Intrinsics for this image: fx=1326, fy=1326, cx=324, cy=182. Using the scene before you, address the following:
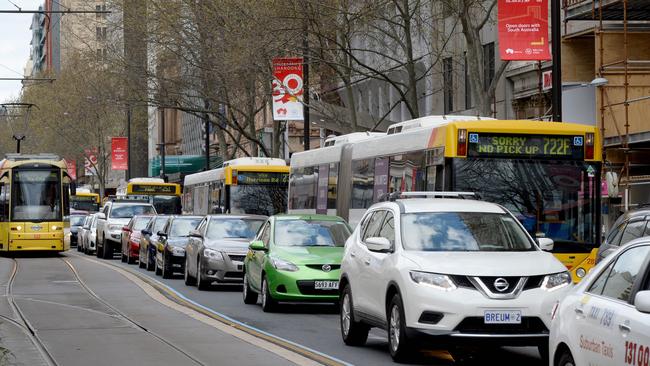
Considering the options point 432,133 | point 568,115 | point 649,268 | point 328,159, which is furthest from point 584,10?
point 649,268

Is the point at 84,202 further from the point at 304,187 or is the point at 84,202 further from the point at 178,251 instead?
the point at 178,251

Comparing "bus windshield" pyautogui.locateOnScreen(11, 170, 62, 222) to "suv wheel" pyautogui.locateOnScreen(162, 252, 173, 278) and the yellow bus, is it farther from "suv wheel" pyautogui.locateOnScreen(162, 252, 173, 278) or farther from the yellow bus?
the yellow bus

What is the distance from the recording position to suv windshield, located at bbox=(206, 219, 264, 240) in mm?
26125

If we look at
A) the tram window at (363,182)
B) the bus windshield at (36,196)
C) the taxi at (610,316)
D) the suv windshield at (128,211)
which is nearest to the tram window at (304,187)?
the tram window at (363,182)

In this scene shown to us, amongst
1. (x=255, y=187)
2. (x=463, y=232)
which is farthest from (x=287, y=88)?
(x=463, y=232)

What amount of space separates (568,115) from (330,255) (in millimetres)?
18812

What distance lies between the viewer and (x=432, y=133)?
20109mm

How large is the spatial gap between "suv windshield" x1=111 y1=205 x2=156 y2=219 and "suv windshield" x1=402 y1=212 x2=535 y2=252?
32904 mm

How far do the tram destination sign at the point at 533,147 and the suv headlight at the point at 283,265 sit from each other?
3.16 metres

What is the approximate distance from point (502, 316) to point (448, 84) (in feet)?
108

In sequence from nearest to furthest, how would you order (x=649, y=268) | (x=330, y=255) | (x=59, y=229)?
(x=649, y=268)
(x=330, y=255)
(x=59, y=229)

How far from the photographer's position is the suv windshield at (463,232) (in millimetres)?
13686

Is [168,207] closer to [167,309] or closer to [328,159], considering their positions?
[328,159]

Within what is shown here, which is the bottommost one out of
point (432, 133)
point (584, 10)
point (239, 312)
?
point (239, 312)
